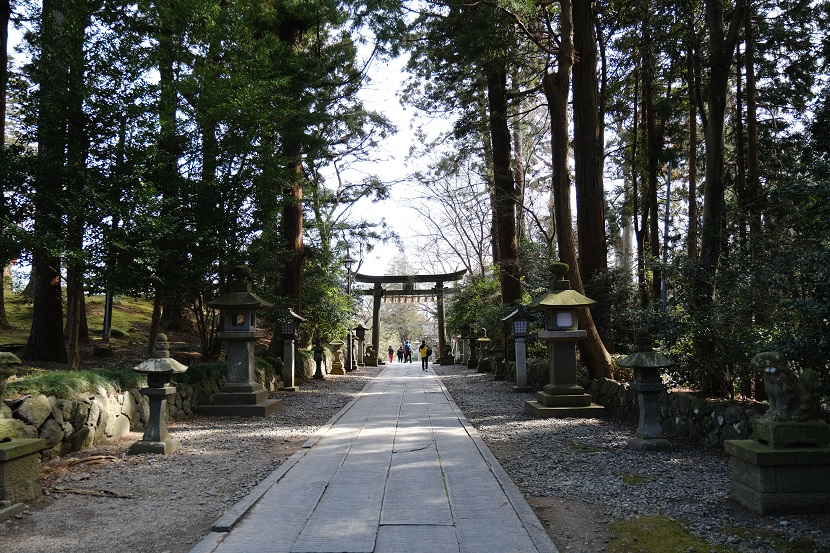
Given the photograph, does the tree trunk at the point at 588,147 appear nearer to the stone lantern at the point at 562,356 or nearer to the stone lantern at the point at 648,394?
the stone lantern at the point at 562,356

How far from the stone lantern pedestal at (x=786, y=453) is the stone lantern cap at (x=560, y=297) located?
4.80 m

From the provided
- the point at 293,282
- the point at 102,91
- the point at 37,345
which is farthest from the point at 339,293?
the point at 102,91

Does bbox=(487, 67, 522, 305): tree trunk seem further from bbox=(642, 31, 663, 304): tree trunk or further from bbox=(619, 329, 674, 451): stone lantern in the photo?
bbox=(619, 329, 674, 451): stone lantern

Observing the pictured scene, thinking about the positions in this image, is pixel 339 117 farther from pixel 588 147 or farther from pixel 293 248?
pixel 588 147

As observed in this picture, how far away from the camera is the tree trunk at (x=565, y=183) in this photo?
10148 mm

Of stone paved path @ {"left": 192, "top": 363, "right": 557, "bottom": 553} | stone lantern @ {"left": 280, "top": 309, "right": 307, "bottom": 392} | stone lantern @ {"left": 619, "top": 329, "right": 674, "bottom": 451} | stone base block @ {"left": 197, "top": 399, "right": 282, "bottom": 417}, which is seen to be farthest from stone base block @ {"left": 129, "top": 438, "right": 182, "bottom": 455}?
stone lantern @ {"left": 280, "top": 309, "right": 307, "bottom": 392}

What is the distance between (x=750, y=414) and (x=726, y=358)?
1091 mm

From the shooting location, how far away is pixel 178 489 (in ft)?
16.1

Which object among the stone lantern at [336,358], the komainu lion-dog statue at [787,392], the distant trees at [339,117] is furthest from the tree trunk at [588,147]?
the stone lantern at [336,358]

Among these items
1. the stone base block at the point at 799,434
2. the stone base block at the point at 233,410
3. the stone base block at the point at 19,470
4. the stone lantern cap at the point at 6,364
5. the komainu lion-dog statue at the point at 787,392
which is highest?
the stone lantern cap at the point at 6,364

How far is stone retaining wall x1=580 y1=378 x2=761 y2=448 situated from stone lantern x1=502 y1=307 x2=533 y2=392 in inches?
173

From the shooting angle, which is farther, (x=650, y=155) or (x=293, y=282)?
(x=293, y=282)

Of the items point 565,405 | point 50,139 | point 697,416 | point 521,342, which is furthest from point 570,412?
point 50,139

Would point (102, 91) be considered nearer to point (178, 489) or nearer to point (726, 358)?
point (178, 489)
